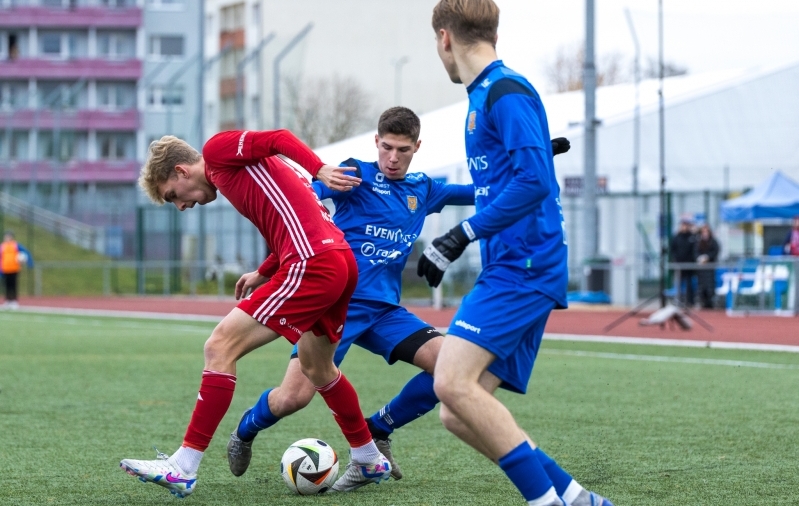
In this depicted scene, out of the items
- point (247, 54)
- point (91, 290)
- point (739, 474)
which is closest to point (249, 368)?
point (739, 474)

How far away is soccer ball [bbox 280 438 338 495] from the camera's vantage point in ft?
19.2

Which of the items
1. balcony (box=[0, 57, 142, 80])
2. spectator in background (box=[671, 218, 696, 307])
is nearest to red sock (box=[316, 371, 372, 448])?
spectator in background (box=[671, 218, 696, 307])

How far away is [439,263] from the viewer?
4.31 m

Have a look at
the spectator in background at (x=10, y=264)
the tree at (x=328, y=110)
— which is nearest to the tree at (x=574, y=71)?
the tree at (x=328, y=110)

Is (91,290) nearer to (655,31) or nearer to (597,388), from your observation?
(655,31)

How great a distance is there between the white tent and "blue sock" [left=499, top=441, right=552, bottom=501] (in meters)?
21.3

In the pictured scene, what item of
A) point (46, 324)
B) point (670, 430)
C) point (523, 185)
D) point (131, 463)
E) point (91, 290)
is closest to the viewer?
point (523, 185)

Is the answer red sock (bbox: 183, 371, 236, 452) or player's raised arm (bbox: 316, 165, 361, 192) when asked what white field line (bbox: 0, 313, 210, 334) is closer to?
red sock (bbox: 183, 371, 236, 452)

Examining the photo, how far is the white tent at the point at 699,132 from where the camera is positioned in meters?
26.2

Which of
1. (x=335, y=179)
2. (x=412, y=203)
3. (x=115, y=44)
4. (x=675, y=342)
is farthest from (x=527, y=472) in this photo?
(x=115, y=44)

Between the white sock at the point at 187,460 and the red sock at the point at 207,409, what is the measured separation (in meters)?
0.02

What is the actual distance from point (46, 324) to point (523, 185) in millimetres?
18908

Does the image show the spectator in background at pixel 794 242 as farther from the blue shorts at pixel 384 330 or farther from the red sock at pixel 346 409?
the red sock at pixel 346 409

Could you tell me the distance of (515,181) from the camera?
4.30 meters
